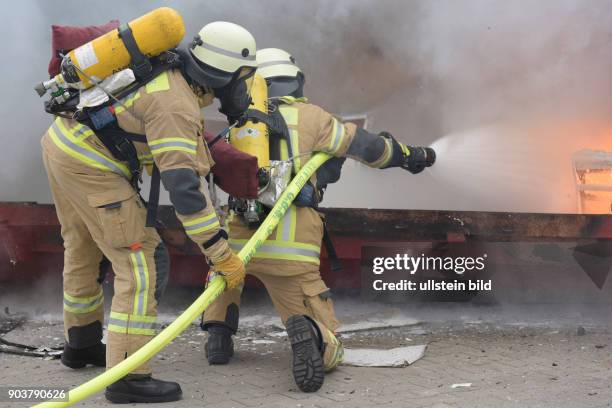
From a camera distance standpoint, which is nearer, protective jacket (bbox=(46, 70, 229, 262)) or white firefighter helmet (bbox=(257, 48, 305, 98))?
protective jacket (bbox=(46, 70, 229, 262))

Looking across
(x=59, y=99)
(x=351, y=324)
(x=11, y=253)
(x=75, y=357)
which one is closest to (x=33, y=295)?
(x=11, y=253)

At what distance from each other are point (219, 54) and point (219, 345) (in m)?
1.50

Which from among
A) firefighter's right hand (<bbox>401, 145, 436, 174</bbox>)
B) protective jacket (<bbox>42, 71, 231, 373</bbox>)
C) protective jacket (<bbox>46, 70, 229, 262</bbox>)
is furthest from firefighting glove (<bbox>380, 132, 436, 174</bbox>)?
protective jacket (<bbox>46, 70, 229, 262</bbox>)

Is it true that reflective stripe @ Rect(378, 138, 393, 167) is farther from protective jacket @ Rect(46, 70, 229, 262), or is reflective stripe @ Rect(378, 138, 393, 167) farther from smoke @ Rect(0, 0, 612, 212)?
smoke @ Rect(0, 0, 612, 212)

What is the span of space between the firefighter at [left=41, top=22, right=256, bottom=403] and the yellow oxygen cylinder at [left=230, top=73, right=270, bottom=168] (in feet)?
1.07

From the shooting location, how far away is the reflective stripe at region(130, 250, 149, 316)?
3693 millimetres

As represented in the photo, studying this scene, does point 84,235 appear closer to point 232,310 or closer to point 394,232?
point 232,310

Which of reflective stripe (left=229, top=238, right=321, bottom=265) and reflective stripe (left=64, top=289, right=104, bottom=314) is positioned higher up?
reflective stripe (left=229, top=238, right=321, bottom=265)

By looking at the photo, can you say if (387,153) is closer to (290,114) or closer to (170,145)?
(290,114)

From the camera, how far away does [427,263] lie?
5.66 meters

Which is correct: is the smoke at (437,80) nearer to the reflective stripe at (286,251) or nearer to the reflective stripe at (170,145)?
the reflective stripe at (286,251)

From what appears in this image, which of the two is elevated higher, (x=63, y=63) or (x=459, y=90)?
(x=459, y=90)

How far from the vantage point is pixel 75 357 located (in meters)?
4.26

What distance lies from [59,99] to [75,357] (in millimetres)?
1274
